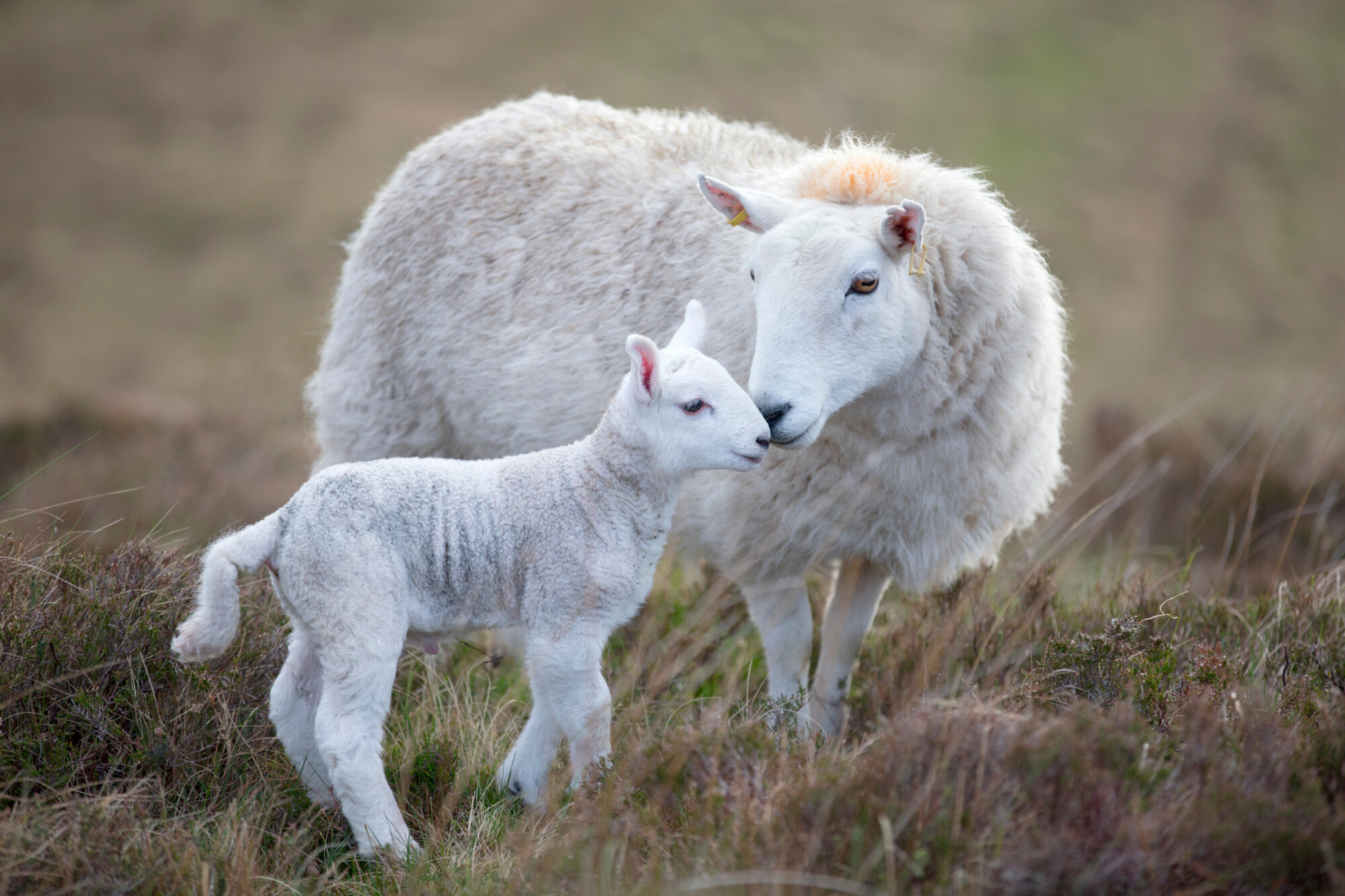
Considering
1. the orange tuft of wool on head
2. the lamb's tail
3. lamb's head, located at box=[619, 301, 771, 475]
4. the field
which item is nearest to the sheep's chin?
lamb's head, located at box=[619, 301, 771, 475]

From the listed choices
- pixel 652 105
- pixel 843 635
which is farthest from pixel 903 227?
Result: pixel 652 105

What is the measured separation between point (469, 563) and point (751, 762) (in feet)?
3.15

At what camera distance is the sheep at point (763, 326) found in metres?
3.45

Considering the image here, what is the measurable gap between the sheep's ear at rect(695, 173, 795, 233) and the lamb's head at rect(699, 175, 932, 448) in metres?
0.14

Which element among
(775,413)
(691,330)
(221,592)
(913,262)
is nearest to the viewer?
(221,592)

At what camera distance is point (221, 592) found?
265 centimetres

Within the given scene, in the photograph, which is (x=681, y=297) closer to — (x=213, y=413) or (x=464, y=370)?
(x=464, y=370)

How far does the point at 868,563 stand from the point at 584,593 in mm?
1628

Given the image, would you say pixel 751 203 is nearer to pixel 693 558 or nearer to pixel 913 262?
pixel 913 262

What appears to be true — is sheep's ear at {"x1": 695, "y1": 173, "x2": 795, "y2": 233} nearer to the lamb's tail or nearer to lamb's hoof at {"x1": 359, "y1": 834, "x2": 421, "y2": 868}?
the lamb's tail

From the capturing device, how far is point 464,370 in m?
4.81

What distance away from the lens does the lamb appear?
8.89 ft

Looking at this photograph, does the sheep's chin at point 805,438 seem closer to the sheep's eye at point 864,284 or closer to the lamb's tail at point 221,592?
the sheep's eye at point 864,284

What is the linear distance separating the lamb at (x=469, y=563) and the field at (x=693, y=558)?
26 cm
